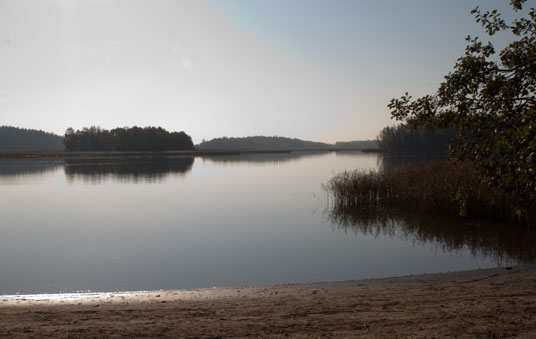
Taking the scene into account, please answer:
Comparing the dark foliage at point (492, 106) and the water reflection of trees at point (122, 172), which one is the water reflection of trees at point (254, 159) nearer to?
the water reflection of trees at point (122, 172)

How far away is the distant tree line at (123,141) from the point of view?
147625 mm

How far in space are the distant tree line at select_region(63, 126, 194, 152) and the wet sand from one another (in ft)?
481

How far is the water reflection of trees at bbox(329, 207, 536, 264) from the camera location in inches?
464

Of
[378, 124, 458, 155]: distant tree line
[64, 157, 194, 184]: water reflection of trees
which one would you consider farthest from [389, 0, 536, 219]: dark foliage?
[378, 124, 458, 155]: distant tree line

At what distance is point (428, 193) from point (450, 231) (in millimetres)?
3727

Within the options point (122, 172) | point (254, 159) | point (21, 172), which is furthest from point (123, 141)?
point (122, 172)

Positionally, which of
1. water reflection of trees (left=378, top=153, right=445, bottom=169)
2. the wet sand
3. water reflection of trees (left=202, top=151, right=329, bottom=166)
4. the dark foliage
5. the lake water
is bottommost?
the lake water

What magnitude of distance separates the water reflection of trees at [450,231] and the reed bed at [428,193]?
1.90ft

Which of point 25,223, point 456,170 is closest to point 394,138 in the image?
point 456,170

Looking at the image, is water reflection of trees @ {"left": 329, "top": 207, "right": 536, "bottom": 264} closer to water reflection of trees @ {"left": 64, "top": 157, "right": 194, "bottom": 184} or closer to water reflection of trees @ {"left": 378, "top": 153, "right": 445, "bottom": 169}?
water reflection of trees @ {"left": 378, "top": 153, "right": 445, "bottom": 169}

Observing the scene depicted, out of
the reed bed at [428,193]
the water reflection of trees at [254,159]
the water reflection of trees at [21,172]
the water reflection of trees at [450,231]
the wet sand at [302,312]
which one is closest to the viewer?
the wet sand at [302,312]

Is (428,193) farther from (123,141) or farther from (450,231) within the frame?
(123,141)

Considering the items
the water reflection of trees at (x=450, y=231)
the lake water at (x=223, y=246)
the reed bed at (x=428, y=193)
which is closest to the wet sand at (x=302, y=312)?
the lake water at (x=223, y=246)

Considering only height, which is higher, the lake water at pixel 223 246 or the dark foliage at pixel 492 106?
the dark foliage at pixel 492 106
